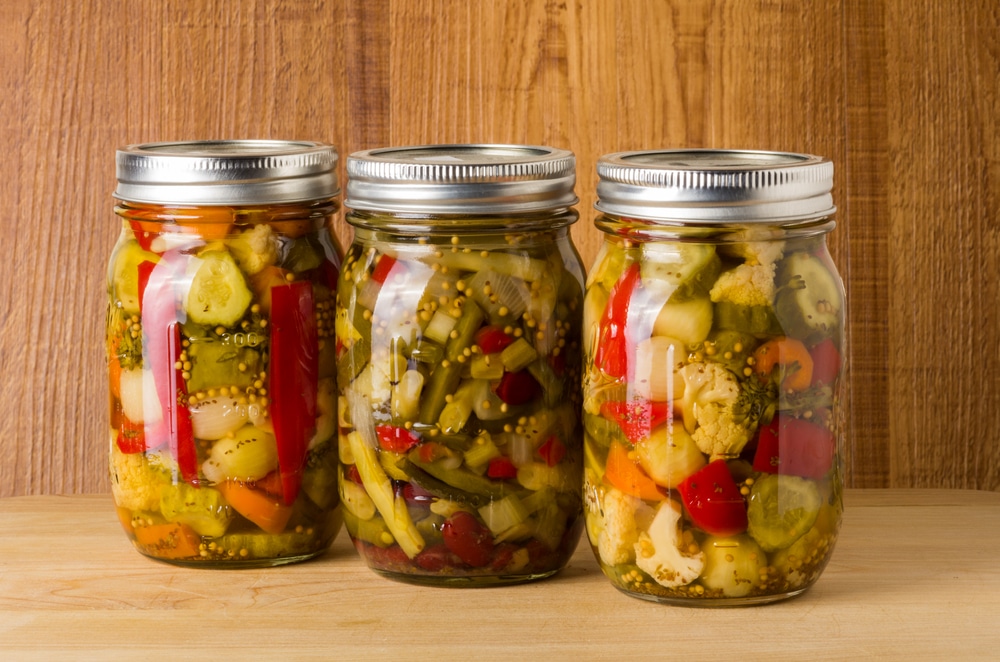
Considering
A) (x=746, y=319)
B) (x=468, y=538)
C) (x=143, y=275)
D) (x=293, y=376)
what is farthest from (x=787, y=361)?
(x=143, y=275)

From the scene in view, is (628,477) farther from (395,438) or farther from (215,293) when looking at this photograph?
(215,293)

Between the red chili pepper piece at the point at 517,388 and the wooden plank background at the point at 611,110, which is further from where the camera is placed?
the wooden plank background at the point at 611,110

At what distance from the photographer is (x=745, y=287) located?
2.53ft

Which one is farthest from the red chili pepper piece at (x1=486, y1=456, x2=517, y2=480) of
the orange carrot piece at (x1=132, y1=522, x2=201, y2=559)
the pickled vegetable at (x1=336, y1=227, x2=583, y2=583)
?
the orange carrot piece at (x1=132, y1=522, x2=201, y2=559)

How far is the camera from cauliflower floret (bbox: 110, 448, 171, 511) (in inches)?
35.3

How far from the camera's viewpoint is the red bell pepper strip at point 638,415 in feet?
2.59

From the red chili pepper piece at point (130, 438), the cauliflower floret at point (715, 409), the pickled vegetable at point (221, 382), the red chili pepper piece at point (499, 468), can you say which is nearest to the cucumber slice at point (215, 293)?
the pickled vegetable at point (221, 382)

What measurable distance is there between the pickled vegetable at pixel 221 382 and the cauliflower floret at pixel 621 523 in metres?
0.23

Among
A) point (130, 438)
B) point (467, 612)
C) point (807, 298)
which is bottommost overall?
point (467, 612)

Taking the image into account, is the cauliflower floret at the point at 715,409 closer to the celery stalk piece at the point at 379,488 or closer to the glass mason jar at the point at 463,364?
the glass mason jar at the point at 463,364

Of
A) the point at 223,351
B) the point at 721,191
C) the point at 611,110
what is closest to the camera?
the point at 721,191

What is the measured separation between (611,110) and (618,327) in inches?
13.7

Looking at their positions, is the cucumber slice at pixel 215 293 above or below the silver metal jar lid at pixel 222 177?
below

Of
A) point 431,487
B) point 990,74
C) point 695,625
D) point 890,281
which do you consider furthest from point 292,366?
point 990,74
